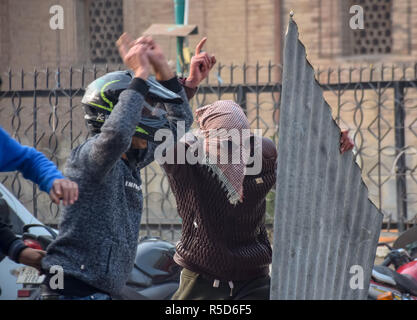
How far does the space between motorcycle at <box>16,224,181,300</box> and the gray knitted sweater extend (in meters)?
0.96

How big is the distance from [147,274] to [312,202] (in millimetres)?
1657

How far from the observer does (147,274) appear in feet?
11.1

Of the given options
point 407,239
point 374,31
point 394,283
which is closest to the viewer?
point 394,283

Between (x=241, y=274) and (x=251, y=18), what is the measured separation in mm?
12667

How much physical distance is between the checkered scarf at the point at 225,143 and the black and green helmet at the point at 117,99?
0.33 metres

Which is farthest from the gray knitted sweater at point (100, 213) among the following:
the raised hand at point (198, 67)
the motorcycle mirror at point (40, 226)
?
the motorcycle mirror at point (40, 226)

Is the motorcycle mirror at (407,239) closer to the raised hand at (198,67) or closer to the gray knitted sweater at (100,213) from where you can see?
the raised hand at (198,67)

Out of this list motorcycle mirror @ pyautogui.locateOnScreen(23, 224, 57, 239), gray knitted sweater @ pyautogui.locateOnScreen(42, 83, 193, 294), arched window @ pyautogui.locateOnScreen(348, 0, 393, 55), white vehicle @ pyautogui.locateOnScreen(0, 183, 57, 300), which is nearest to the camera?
gray knitted sweater @ pyautogui.locateOnScreen(42, 83, 193, 294)

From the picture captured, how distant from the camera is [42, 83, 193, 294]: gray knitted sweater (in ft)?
7.36

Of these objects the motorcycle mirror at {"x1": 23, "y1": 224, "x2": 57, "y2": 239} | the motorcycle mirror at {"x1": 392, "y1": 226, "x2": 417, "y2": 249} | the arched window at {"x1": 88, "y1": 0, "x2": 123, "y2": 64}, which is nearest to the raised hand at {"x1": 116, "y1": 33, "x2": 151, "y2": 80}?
the motorcycle mirror at {"x1": 23, "y1": 224, "x2": 57, "y2": 239}

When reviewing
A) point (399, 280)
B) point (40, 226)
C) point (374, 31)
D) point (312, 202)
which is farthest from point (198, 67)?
point (374, 31)

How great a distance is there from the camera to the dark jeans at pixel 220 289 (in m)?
2.86

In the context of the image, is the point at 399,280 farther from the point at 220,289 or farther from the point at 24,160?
the point at 24,160

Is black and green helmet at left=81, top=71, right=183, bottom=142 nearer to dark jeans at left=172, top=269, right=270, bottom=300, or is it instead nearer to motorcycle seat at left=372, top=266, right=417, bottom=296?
dark jeans at left=172, top=269, right=270, bottom=300
